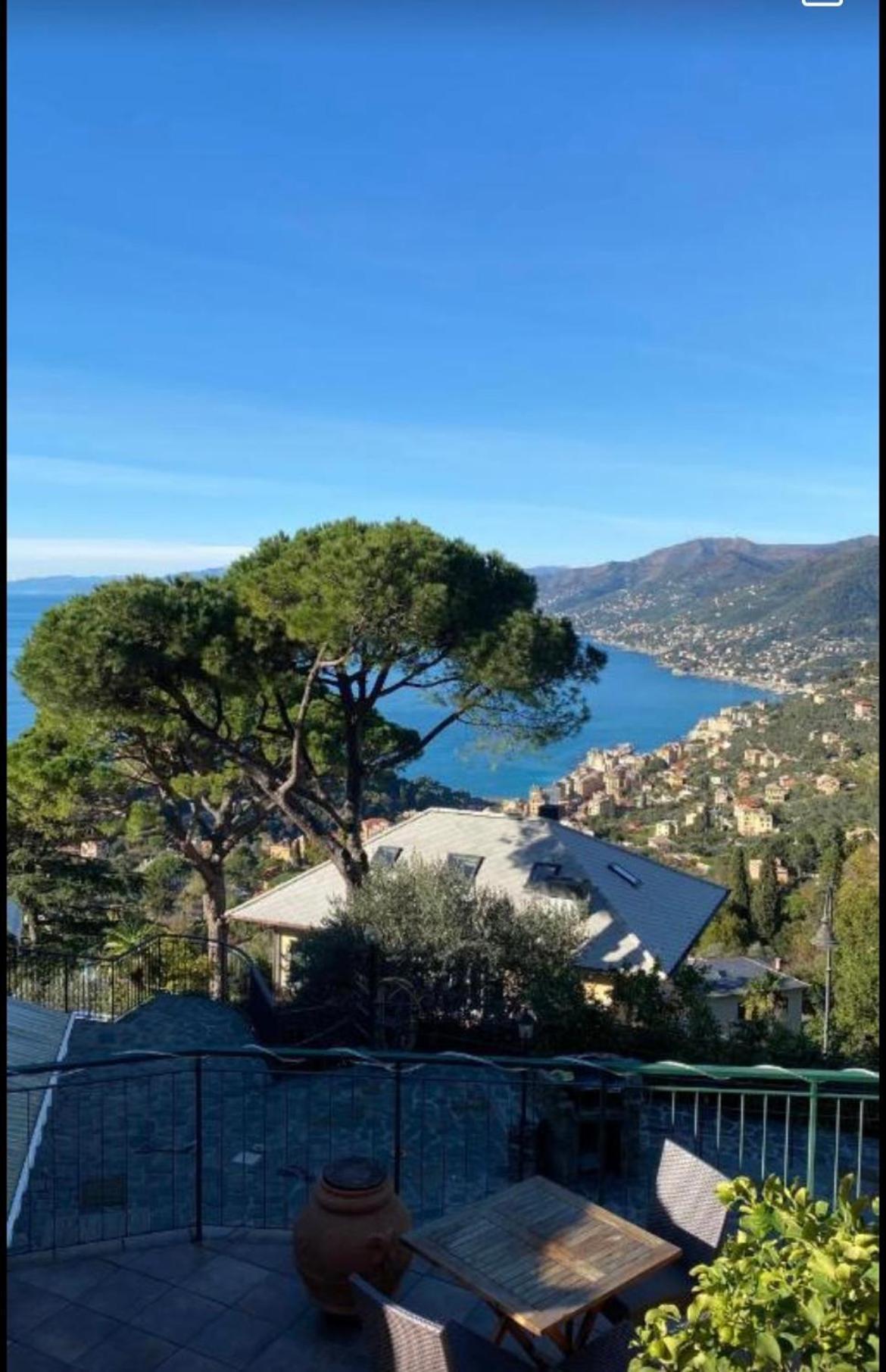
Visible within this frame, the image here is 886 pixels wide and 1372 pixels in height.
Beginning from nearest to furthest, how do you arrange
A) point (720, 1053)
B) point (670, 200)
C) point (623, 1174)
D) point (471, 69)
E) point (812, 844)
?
point (471, 69)
point (623, 1174)
point (720, 1053)
point (670, 200)
point (812, 844)

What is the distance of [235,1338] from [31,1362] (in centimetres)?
75

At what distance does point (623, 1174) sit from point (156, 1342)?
12.2 ft

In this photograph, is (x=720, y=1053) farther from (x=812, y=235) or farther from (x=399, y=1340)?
(x=812, y=235)

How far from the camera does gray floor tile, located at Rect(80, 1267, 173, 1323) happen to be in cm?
410

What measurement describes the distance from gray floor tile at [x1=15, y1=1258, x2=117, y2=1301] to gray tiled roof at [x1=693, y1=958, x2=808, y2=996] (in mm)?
9716

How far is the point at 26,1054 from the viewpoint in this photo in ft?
24.6

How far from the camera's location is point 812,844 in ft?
120

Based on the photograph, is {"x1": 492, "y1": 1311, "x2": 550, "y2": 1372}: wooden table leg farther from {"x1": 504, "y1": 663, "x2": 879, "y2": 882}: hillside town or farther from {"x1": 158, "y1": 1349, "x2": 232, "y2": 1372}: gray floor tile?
{"x1": 504, "y1": 663, "x2": 879, "y2": 882}: hillside town

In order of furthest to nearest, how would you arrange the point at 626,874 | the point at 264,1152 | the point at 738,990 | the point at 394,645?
the point at 738,990, the point at 626,874, the point at 394,645, the point at 264,1152

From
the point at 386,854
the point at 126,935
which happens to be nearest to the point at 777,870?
the point at 386,854

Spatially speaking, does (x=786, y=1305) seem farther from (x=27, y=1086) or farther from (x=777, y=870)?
(x=777, y=870)

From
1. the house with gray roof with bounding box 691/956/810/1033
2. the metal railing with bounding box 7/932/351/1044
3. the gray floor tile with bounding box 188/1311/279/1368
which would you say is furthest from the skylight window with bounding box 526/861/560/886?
the gray floor tile with bounding box 188/1311/279/1368

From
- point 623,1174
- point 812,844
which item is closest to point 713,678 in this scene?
point 812,844

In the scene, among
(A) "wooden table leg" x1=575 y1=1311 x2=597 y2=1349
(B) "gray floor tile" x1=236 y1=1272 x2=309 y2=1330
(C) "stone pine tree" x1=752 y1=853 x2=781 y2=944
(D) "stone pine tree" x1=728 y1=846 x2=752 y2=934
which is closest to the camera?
(A) "wooden table leg" x1=575 y1=1311 x2=597 y2=1349
